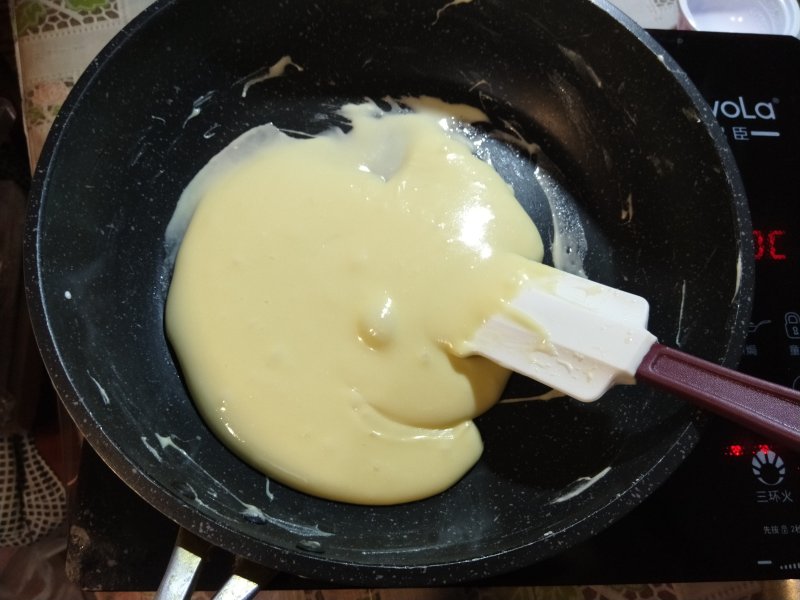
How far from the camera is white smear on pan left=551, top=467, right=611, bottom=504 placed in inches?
30.4

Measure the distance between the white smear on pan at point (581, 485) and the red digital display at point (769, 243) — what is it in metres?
0.40

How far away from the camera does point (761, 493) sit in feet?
2.74

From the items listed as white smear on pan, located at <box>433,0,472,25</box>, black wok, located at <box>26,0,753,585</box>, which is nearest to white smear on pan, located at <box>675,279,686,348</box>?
black wok, located at <box>26,0,753,585</box>

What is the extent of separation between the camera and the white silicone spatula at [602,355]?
26.6 inches

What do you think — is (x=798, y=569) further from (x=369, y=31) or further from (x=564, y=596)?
(x=369, y=31)

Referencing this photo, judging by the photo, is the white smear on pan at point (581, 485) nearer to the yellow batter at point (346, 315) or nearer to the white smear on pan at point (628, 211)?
the yellow batter at point (346, 315)

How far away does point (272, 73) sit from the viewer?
37.8 inches

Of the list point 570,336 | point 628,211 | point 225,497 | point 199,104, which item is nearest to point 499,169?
point 628,211

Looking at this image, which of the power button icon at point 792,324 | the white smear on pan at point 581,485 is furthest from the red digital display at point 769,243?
the white smear on pan at point 581,485

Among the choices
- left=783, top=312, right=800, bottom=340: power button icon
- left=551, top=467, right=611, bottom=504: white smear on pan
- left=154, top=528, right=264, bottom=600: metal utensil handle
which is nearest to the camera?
left=154, top=528, right=264, bottom=600: metal utensil handle

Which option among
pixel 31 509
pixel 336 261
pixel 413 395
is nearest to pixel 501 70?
pixel 336 261

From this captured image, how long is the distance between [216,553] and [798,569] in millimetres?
681

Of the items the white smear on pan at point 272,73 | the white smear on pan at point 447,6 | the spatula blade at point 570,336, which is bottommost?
the spatula blade at point 570,336

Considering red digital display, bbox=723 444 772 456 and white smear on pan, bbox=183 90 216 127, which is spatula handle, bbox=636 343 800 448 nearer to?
red digital display, bbox=723 444 772 456
